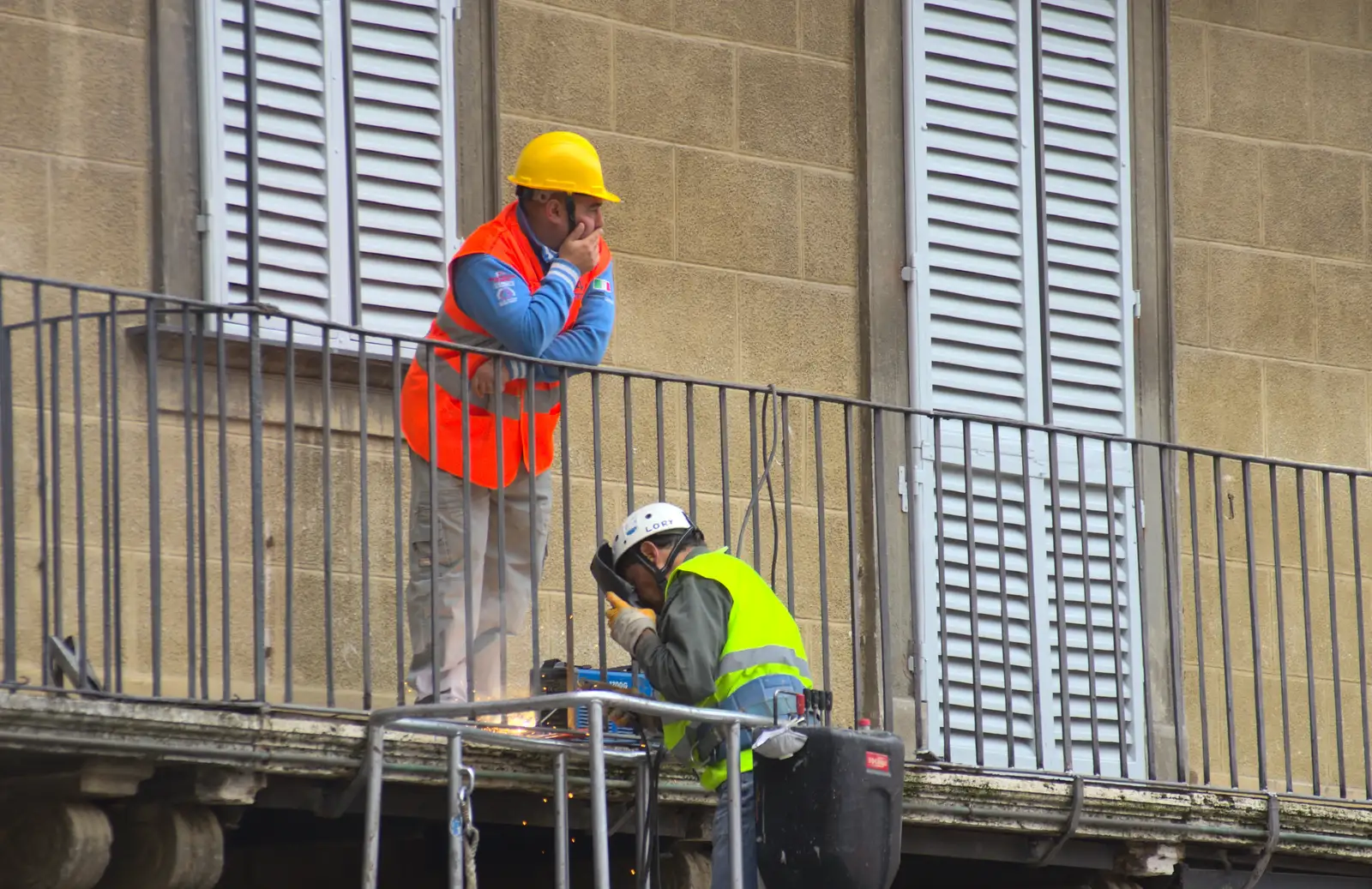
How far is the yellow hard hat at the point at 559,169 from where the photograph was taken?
9.24 m

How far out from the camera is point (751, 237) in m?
11.3

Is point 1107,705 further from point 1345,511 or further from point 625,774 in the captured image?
point 625,774

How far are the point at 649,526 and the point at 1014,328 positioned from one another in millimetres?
3177

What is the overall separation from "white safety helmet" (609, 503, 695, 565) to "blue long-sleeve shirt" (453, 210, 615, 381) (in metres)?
0.51

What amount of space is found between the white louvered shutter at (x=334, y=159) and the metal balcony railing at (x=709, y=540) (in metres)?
0.19

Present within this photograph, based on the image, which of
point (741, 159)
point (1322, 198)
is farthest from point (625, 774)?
point (1322, 198)

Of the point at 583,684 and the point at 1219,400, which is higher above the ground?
the point at 1219,400

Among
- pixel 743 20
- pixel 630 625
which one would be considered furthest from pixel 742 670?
pixel 743 20

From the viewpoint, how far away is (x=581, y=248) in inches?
361

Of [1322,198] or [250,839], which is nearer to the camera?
[250,839]

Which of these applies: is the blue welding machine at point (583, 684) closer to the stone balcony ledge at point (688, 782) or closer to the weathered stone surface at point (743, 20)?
the stone balcony ledge at point (688, 782)

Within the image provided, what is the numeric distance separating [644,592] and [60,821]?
6.28ft

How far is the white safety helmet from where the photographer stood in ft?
29.7

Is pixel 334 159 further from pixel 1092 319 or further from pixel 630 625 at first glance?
pixel 1092 319
